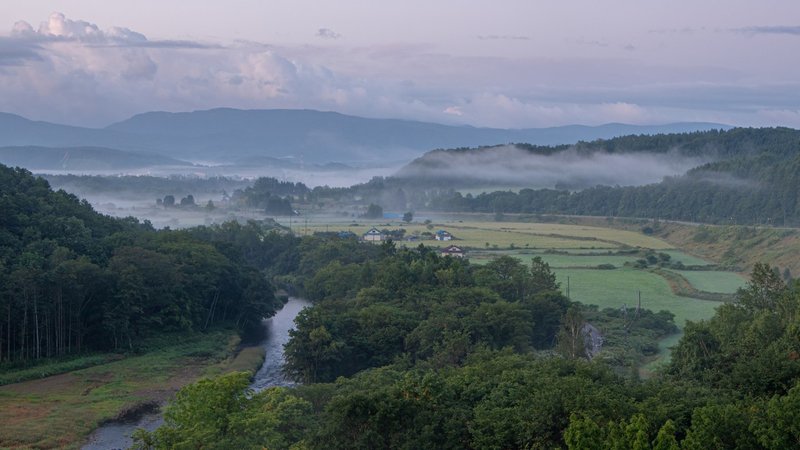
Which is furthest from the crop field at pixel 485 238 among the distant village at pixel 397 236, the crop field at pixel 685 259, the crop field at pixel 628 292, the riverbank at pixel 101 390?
the riverbank at pixel 101 390

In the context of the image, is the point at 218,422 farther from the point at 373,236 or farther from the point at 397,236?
the point at 373,236

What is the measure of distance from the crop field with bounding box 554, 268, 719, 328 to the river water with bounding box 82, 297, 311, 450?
51.0ft

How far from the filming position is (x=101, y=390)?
3497 cm

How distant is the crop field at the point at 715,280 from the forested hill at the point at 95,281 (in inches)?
966

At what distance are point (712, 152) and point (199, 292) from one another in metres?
101

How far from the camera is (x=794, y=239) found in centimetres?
6794

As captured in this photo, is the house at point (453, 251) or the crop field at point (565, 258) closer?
the crop field at point (565, 258)

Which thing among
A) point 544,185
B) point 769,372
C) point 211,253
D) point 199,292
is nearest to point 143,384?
point 199,292

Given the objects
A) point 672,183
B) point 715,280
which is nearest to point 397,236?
point 715,280

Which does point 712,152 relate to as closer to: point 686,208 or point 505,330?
point 686,208

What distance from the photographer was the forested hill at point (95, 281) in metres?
38.0

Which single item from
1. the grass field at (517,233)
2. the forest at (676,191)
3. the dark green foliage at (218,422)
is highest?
the forest at (676,191)

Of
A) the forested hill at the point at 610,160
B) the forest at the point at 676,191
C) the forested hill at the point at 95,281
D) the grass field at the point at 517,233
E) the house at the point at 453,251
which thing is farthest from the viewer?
the forested hill at the point at 610,160

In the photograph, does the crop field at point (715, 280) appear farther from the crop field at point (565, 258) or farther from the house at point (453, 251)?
the house at point (453, 251)
